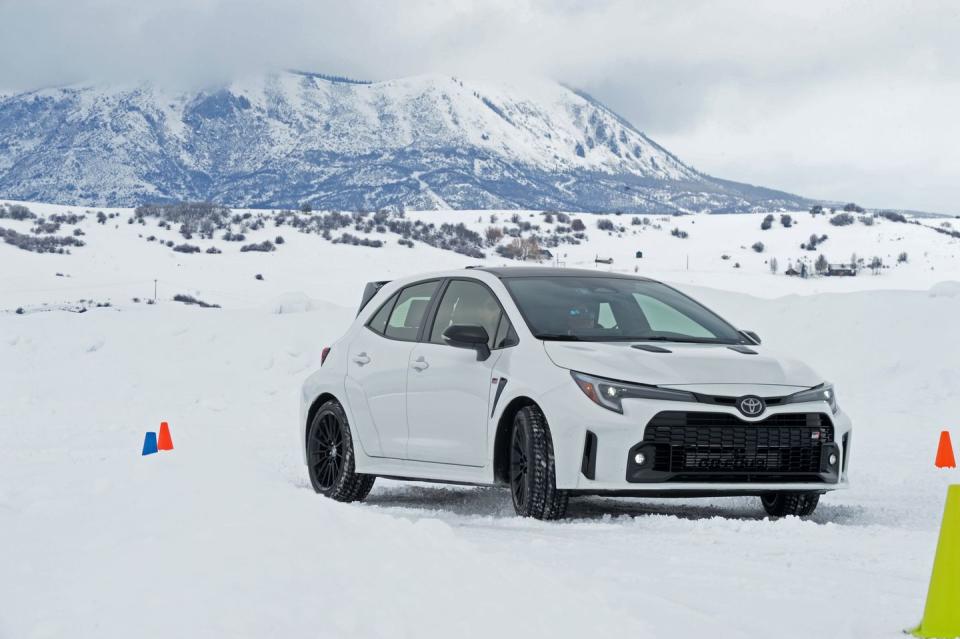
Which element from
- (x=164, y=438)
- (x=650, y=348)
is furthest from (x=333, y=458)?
(x=164, y=438)

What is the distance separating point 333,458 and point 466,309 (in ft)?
5.62

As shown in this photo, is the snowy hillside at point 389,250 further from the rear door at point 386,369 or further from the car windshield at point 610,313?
the car windshield at point 610,313

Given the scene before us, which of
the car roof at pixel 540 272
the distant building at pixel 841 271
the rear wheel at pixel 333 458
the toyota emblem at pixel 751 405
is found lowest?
the rear wheel at pixel 333 458

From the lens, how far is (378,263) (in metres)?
74.9

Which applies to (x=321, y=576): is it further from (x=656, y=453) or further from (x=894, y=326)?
(x=894, y=326)

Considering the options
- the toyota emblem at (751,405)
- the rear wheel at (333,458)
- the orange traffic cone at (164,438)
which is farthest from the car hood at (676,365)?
the orange traffic cone at (164,438)

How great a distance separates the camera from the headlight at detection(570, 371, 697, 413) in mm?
7309

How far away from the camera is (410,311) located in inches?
368

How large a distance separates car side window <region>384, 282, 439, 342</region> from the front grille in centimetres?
232

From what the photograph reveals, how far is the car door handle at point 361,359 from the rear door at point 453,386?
0.62m

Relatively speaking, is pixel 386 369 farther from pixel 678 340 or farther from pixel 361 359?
pixel 678 340

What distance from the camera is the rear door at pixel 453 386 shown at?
8180mm

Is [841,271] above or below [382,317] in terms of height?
above

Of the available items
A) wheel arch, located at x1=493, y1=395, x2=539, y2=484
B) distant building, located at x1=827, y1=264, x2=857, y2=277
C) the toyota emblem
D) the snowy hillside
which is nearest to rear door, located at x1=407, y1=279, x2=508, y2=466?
wheel arch, located at x1=493, y1=395, x2=539, y2=484
